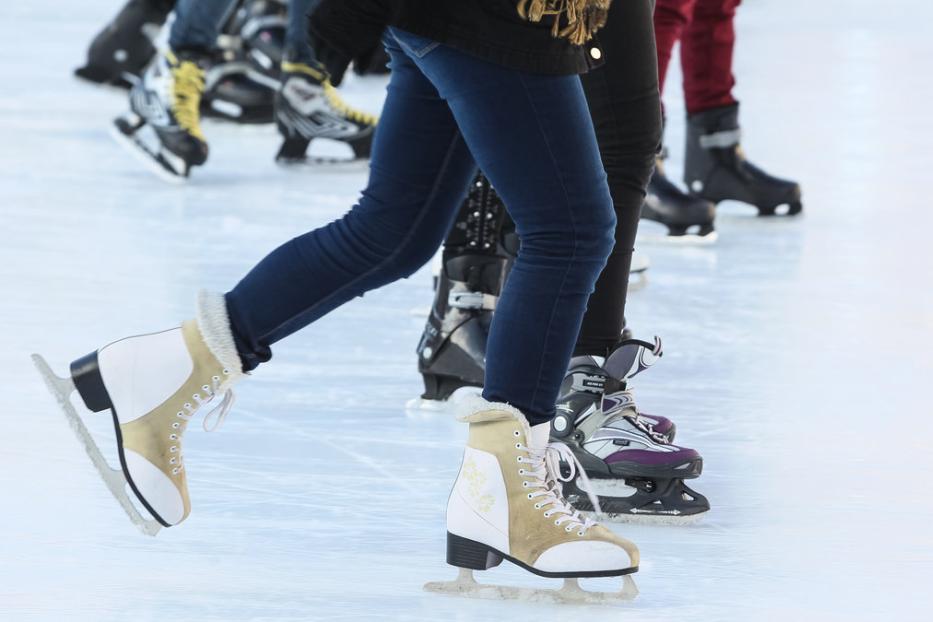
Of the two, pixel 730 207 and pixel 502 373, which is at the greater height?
pixel 502 373

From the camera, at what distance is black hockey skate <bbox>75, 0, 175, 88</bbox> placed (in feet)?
16.3

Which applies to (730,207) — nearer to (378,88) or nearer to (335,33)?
(378,88)

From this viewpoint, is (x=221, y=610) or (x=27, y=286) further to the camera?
(x=27, y=286)

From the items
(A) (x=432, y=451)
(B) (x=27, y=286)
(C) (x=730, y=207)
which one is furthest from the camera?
(C) (x=730, y=207)

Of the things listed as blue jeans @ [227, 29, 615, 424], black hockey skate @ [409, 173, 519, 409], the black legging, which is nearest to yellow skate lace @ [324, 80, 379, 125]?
black hockey skate @ [409, 173, 519, 409]

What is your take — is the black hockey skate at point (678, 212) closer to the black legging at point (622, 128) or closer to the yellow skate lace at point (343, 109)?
the yellow skate lace at point (343, 109)

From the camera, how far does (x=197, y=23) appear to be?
387 centimetres

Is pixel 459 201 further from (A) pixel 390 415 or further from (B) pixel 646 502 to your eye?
(A) pixel 390 415

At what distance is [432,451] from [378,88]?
13.2ft

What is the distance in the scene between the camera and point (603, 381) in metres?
1.83

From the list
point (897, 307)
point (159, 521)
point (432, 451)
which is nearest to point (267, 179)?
point (897, 307)

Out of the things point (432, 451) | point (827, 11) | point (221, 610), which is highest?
point (221, 610)

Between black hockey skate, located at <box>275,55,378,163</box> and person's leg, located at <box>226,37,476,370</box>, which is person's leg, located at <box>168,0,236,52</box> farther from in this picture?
person's leg, located at <box>226,37,476,370</box>

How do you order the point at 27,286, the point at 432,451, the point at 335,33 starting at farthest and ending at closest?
the point at 27,286 → the point at 432,451 → the point at 335,33
